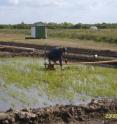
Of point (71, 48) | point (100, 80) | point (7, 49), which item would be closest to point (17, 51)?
point (7, 49)

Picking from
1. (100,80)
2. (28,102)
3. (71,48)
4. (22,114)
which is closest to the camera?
(22,114)

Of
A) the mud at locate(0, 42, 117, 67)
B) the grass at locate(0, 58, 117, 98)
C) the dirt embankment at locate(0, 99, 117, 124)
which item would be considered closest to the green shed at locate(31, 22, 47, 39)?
the mud at locate(0, 42, 117, 67)

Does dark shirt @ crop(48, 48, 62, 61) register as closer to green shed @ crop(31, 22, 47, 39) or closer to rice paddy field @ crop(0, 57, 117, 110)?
rice paddy field @ crop(0, 57, 117, 110)

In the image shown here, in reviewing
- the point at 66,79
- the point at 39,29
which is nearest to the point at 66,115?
the point at 66,79

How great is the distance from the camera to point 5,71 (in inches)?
700

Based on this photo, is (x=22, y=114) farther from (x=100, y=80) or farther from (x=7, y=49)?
(x=7, y=49)

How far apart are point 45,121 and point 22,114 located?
53 centimetres

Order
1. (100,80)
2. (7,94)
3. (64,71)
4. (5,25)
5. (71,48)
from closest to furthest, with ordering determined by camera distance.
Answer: (7,94), (100,80), (64,71), (71,48), (5,25)

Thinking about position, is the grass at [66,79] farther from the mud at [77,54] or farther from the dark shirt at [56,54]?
the mud at [77,54]

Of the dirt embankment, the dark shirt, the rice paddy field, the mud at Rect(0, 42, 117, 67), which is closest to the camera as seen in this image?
the dirt embankment

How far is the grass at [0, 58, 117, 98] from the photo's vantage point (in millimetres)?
13219

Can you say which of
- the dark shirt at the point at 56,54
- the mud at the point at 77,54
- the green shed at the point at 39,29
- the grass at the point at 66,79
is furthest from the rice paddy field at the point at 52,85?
the green shed at the point at 39,29

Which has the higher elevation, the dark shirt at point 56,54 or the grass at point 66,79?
the dark shirt at point 56,54

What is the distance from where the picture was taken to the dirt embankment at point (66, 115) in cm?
893
